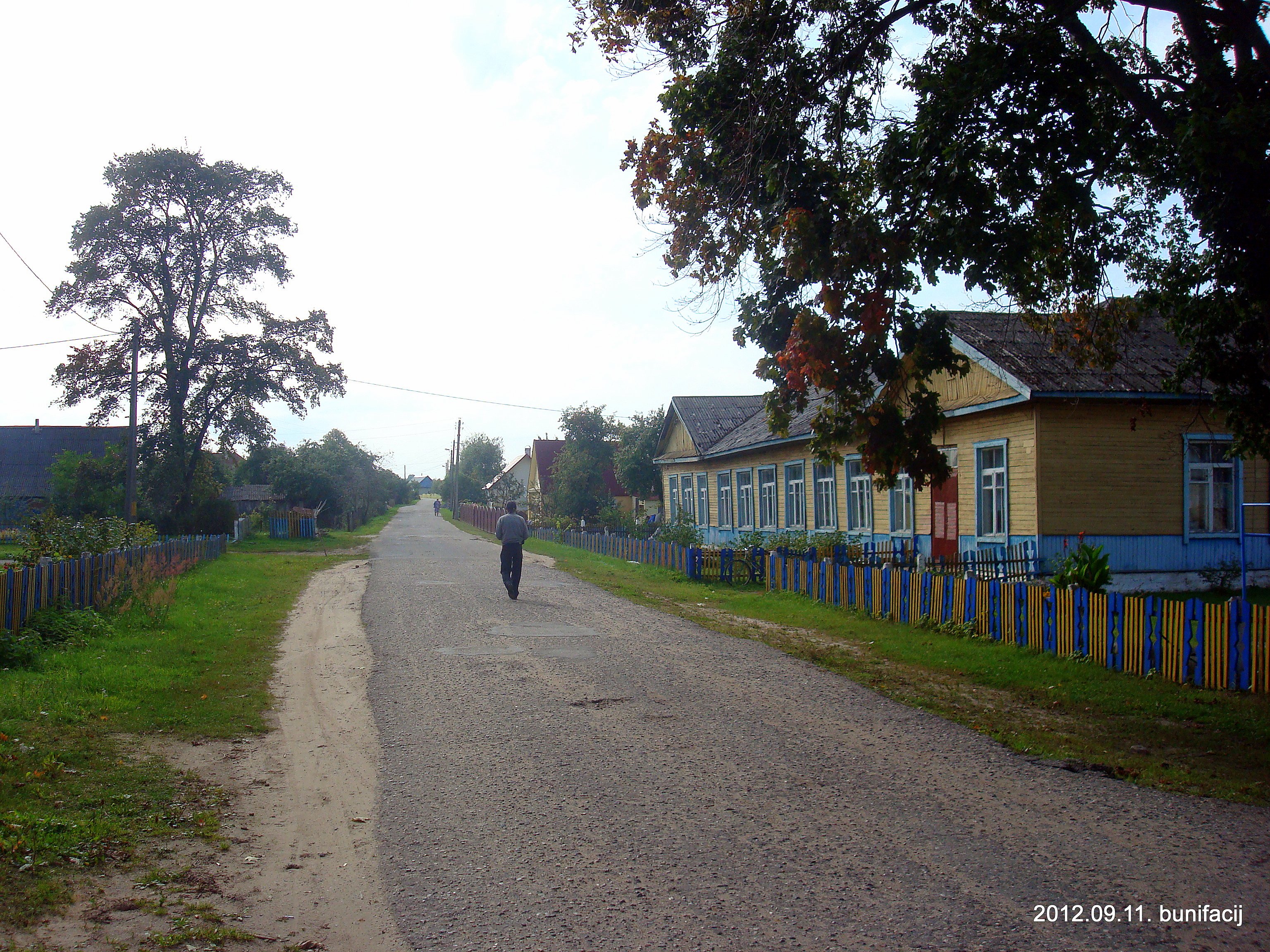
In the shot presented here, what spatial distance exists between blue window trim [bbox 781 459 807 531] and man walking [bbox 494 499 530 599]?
34.0 feet

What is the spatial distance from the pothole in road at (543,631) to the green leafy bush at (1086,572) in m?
6.32

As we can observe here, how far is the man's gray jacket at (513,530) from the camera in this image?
1683 cm

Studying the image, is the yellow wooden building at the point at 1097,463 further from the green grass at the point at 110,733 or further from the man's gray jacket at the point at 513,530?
the green grass at the point at 110,733

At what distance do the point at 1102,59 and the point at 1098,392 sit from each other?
773 cm

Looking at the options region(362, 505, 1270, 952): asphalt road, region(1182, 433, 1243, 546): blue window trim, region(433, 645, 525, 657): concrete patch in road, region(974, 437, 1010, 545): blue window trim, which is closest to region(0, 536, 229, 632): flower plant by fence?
region(433, 645, 525, 657): concrete patch in road

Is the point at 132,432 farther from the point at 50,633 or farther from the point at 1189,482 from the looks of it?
the point at 1189,482

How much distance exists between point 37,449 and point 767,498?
4113 centimetres

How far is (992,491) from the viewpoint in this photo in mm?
17203

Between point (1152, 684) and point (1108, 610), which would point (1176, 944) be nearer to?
point (1152, 684)

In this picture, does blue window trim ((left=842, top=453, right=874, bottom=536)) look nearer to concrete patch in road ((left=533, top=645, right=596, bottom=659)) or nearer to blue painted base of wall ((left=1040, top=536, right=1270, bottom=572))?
blue painted base of wall ((left=1040, top=536, right=1270, bottom=572))

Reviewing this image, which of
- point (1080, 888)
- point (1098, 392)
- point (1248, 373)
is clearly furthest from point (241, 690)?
point (1098, 392)

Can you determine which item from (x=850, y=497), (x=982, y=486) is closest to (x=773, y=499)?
(x=850, y=497)

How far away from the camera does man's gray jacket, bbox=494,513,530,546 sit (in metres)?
16.8

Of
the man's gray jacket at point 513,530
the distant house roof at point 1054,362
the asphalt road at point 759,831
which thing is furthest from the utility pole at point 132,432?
the asphalt road at point 759,831
